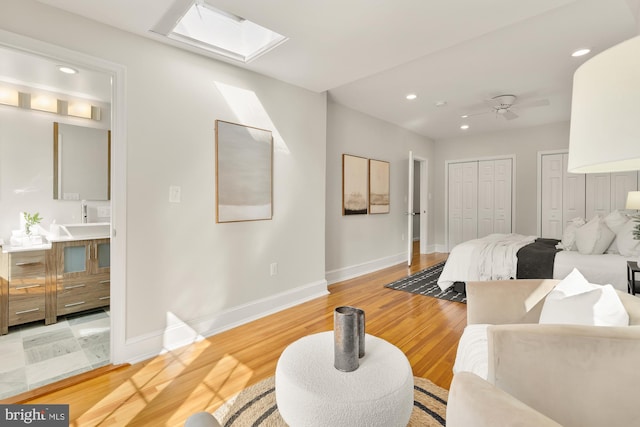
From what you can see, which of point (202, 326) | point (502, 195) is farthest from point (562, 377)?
point (502, 195)

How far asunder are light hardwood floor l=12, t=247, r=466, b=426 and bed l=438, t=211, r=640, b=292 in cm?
55

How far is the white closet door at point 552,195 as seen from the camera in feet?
18.2

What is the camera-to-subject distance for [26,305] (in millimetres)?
2795

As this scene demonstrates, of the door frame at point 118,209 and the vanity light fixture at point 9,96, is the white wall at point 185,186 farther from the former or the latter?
the vanity light fixture at point 9,96

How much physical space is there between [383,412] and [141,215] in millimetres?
2122

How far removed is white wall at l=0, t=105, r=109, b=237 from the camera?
3.05m

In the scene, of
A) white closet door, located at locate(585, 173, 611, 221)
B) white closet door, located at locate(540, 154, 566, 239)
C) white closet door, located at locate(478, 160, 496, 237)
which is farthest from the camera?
white closet door, located at locate(478, 160, 496, 237)

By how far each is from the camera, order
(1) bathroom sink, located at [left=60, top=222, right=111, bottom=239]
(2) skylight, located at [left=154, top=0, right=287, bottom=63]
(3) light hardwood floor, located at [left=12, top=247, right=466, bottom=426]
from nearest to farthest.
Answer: (3) light hardwood floor, located at [left=12, top=247, right=466, bottom=426] → (2) skylight, located at [left=154, top=0, right=287, bottom=63] → (1) bathroom sink, located at [left=60, top=222, right=111, bottom=239]

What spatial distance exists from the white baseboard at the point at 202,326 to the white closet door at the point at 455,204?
4.45 m

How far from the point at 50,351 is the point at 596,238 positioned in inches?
200

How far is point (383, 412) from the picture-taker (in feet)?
3.66

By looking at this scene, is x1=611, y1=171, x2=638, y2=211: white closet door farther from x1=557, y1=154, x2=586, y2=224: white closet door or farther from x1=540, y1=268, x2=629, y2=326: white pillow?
x1=540, y1=268, x2=629, y2=326: white pillow

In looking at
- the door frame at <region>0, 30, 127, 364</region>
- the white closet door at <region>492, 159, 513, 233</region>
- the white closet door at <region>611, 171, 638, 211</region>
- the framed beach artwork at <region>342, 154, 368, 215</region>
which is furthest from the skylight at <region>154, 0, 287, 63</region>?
the white closet door at <region>611, 171, 638, 211</region>

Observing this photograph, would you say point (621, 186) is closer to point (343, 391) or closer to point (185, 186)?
point (343, 391)
